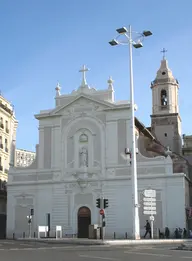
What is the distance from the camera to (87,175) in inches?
2039

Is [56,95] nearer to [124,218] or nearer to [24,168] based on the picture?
[24,168]

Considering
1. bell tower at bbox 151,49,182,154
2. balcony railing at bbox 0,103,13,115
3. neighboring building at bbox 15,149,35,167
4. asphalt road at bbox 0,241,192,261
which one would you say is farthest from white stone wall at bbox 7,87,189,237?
neighboring building at bbox 15,149,35,167

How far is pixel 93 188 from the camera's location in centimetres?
5141

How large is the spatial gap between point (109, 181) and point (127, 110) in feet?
26.9

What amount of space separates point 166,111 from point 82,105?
23262 millimetres

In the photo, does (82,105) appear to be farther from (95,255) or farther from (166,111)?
(95,255)

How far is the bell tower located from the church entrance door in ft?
87.9

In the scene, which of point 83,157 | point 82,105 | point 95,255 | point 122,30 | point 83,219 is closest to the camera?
point 95,255

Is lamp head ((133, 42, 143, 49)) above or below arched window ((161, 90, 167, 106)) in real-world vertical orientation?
below

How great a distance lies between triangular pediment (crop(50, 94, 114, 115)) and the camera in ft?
175

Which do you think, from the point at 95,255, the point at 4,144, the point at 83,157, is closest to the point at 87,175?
the point at 83,157

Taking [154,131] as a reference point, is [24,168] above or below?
below

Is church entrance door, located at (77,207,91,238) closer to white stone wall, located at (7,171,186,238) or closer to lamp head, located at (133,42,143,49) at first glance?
white stone wall, located at (7,171,186,238)

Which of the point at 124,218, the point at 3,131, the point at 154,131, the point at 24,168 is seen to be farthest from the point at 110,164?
the point at 154,131
